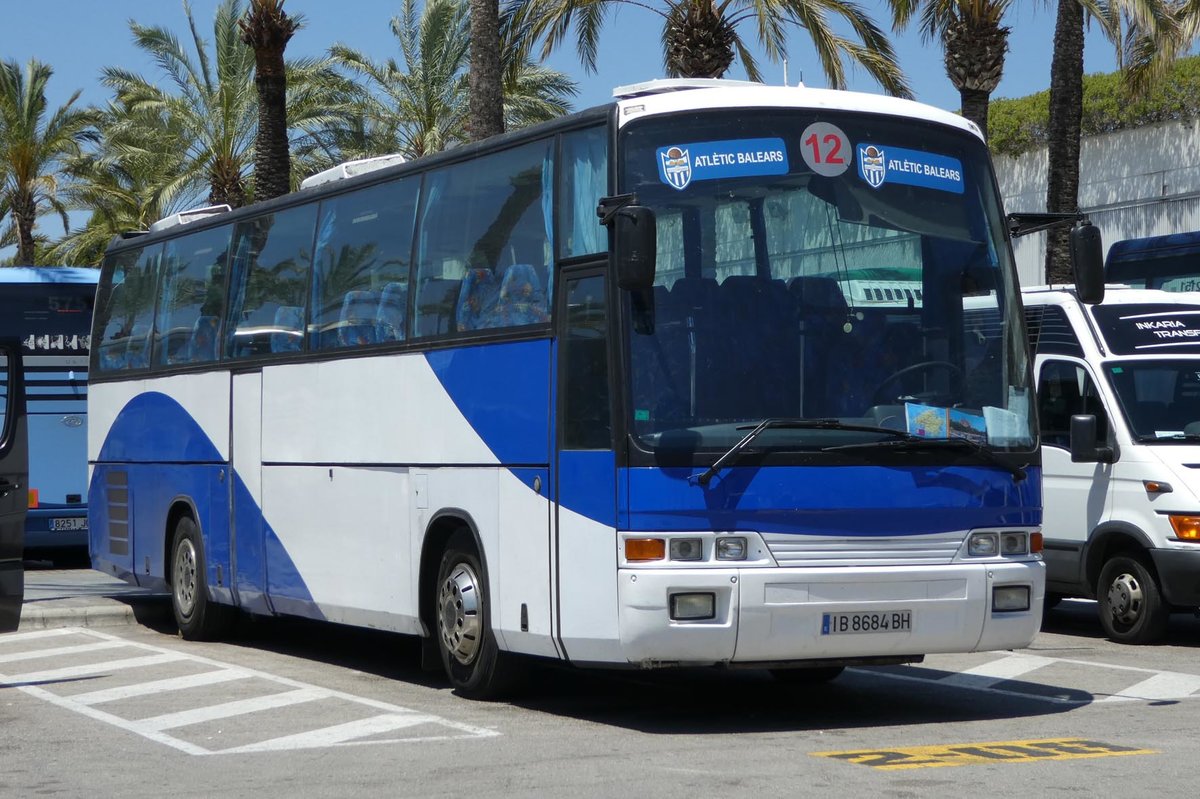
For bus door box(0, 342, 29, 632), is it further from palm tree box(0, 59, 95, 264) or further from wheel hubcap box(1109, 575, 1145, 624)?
palm tree box(0, 59, 95, 264)

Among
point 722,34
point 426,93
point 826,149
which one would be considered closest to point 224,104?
point 426,93

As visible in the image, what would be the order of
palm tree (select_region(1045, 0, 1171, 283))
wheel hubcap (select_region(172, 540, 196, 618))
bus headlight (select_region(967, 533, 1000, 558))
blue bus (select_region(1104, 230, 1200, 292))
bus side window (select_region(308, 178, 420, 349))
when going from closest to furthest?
1. bus headlight (select_region(967, 533, 1000, 558))
2. bus side window (select_region(308, 178, 420, 349))
3. wheel hubcap (select_region(172, 540, 196, 618))
4. blue bus (select_region(1104, 230, 1200, 292))
5. palm tree (select_region(1045, 0, 1171, 283))

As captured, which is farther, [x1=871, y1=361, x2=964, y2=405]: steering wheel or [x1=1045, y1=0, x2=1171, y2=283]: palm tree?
[x1=1045, y1=0, x2=1171, y2=283]: palm tree

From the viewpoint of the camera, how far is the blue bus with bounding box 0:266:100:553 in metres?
21.9

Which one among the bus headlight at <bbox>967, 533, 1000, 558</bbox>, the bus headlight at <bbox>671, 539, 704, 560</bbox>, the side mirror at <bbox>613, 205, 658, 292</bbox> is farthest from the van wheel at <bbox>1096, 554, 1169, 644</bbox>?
the side mirror at <bbox>613, 205, 658, 292</bbox>

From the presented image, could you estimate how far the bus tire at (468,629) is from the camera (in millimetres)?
10445

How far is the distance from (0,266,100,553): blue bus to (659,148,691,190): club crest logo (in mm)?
14311

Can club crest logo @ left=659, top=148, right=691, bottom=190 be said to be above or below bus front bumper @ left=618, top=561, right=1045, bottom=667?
above

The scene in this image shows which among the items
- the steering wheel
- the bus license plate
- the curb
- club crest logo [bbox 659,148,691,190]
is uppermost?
club crest logo [bbox 659,148,691,190]

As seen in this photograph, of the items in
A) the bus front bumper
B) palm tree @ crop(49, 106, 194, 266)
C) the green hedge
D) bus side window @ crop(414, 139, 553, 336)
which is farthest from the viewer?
palm tree @ crop(49, 106, 194, 266)

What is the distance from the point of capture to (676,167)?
30.6 ft

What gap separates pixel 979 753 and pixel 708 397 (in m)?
2.20

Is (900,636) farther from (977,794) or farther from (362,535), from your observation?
(362,535)

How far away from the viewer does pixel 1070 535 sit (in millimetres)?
14430
